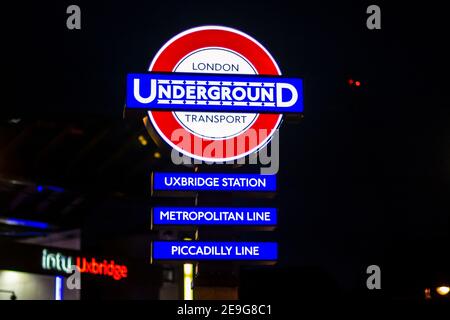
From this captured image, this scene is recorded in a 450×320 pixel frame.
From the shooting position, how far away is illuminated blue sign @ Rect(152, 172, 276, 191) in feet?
40.2

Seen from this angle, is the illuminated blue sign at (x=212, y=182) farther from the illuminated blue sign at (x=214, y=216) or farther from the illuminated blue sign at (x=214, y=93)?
the illuminated blue sign at (x=214, y=93)

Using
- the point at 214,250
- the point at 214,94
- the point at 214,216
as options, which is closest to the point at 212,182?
the point at 214,216

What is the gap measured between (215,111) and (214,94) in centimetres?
28

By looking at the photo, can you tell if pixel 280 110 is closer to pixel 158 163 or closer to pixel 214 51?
pixel 214 51

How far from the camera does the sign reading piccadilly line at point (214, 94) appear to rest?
41.1 feet

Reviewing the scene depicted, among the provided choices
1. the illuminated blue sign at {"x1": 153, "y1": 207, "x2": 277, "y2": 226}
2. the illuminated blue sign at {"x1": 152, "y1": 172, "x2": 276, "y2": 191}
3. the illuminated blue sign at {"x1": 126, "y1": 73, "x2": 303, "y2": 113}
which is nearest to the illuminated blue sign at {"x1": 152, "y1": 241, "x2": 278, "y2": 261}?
the illuminated blue sign at {"x1": 153, "y1": 207, "x2": 277, "y2": 226}

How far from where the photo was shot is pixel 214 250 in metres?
12.1

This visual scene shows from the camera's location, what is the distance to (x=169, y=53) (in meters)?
13.0

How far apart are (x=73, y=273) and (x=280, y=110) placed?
14140mm

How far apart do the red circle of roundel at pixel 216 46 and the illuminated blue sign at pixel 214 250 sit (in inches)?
53.9

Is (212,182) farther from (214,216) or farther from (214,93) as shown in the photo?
(214,93)

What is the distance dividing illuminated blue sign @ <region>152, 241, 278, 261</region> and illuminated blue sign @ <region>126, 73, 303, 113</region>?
2.05 meters

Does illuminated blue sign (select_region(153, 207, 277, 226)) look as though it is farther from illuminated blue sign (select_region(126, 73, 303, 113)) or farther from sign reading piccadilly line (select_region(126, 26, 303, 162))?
illuminated blue sign (select_region(126, 73, 303, 113))
